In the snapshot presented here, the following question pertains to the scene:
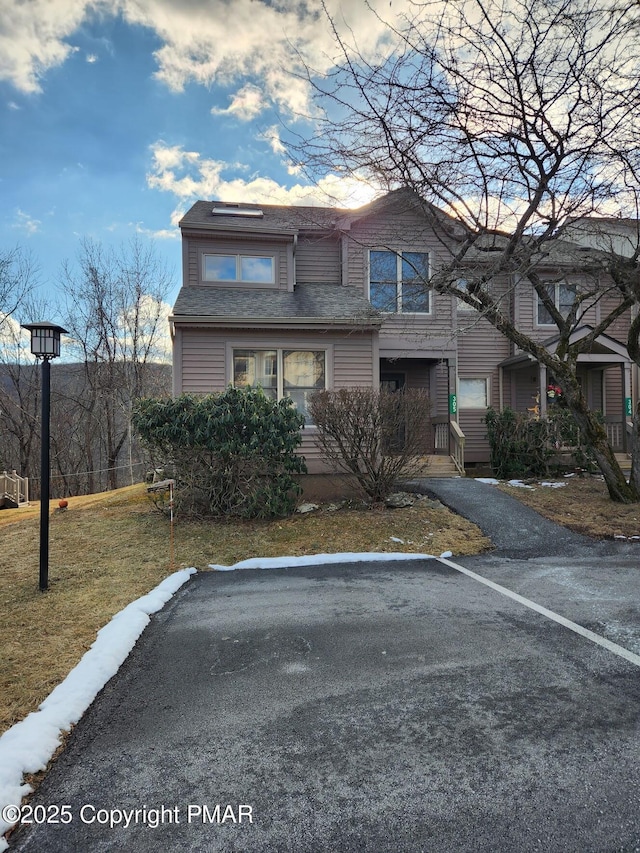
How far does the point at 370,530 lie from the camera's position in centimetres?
673

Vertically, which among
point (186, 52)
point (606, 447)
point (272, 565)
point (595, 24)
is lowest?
point (272, 565)

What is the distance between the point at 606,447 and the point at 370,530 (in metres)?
4.72

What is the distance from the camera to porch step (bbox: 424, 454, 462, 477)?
35.6 ft

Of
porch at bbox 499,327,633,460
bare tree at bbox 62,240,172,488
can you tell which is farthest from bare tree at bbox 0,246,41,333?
porch at bbox 499,327,633,460

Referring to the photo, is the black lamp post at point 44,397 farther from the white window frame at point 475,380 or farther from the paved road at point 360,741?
the white window frame at point 475,380

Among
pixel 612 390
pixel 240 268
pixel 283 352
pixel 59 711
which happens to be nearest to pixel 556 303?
pixel 612 390

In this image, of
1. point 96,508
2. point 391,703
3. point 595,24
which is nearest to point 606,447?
point 595,24

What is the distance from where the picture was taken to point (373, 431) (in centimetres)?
728

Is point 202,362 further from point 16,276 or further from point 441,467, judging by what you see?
point 16,276

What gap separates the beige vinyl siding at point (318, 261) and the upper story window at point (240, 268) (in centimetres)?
104

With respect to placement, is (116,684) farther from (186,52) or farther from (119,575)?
(186,52)

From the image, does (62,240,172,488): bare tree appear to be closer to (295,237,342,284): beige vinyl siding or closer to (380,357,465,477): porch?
(295,237,342,284): beige vinyl siding

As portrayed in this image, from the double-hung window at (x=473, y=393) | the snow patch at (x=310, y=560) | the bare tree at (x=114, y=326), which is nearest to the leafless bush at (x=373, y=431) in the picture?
the snow patch at (x=310, y=560)

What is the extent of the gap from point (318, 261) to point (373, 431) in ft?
22.5
